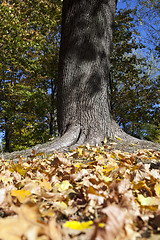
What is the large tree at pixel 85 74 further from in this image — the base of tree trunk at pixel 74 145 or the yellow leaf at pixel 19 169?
the yellow leaf at pixel 19 169

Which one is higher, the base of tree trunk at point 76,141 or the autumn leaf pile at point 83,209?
the base of tree trunk at point 76,141

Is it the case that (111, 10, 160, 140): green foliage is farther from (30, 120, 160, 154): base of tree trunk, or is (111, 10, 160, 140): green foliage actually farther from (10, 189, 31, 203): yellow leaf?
(10, 189, 31, 203): yellow leaf

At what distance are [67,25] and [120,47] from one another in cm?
716

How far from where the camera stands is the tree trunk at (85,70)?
3797 mm

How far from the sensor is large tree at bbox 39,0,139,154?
376 cm

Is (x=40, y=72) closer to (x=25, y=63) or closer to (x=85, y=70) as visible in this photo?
(x=25, y=63)

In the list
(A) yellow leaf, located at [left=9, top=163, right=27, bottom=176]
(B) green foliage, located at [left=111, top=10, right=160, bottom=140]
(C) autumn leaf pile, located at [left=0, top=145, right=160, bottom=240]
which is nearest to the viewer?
(C) autumn leaf pile, located at [left=0, top=145, right=160, bottom=240]

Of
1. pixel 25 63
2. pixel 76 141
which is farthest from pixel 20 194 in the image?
pixel 25 63

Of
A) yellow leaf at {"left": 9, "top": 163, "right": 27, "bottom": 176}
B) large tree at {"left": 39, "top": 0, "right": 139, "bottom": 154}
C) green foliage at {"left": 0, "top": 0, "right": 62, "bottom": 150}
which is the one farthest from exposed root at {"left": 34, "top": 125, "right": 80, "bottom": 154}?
green foliage at {"left": 0, "top": 0, "right": 62, "bottom": 150}

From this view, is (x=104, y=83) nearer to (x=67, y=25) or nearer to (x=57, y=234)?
(x=67, y=25)

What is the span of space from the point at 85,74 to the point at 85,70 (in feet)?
0.29

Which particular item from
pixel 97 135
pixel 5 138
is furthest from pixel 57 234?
pixel 5 138

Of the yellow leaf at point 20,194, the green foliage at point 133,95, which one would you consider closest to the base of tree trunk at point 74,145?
the yellow leaf at point 20,194

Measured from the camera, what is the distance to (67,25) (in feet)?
14.3
